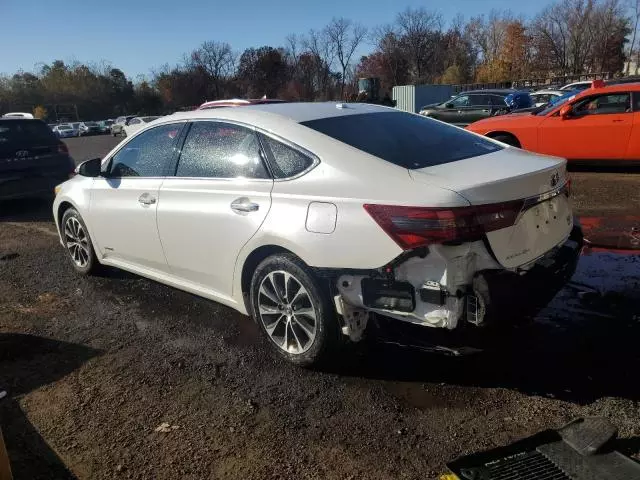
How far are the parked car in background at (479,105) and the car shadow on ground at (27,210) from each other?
12.2m

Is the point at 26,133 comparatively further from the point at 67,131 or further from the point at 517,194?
the point at 67,131

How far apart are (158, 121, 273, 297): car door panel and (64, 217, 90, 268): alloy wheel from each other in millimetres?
1643

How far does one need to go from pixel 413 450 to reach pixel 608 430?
0.89 m

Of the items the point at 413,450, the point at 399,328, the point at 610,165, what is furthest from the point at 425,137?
the point at 610,165

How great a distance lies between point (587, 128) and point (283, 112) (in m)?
7.49

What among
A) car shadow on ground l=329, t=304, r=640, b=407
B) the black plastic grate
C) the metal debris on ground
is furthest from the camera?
car shadow on ground l=329, t=304, r=640, b=407

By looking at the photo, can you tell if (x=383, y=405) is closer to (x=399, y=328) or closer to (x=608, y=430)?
(x=399, y=328)

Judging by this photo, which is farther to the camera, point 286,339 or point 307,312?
point 286,339

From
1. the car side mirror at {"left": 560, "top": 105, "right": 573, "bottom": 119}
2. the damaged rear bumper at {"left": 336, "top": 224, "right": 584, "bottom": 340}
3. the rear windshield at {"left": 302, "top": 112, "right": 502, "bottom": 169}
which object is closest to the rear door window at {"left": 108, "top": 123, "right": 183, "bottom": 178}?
the rear windshield at {"left": 302, "top": 112, "right": 502, "bottom": 169}

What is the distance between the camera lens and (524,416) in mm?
2840

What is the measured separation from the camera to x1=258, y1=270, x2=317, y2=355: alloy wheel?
330 centimetres

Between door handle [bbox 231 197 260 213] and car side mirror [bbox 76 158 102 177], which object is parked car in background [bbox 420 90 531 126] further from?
door handle [bbox 231 197 260 213]

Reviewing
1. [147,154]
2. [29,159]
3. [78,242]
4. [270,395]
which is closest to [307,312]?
[270,395]

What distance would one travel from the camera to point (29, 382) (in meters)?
3.49
